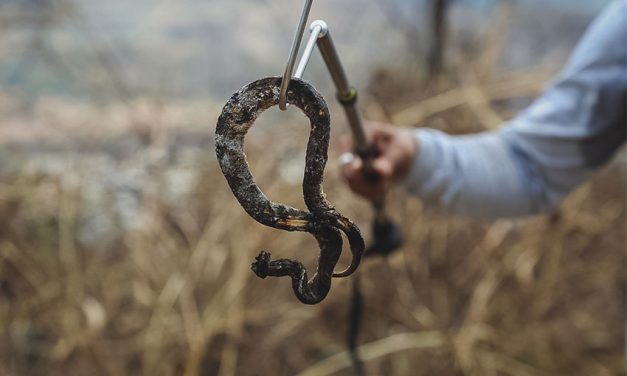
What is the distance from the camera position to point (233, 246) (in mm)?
1420

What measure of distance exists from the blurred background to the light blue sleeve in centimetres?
42

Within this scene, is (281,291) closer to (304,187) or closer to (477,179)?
(477,179)

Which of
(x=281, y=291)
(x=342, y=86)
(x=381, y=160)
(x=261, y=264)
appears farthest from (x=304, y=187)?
(x=281, y=291)

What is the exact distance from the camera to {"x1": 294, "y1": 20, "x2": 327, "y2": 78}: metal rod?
32cm

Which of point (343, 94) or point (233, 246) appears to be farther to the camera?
point (233, 246)

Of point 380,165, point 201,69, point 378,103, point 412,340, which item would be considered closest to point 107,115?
point 201,69

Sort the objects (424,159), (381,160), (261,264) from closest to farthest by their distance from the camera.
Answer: (261,264) < (381,160) < (424,159)

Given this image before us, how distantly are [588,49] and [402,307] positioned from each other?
73 cm

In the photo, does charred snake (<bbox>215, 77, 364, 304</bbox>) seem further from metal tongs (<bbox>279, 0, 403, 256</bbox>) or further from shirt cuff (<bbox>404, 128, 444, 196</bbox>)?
shirt cuff (<bbox>404, 128, 444, 196</bbox>)

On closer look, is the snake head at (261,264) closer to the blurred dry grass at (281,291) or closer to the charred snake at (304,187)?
the charred snake at (304,187)

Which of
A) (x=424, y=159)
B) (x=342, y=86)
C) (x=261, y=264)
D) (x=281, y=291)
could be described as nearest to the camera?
(x=261, y=264)

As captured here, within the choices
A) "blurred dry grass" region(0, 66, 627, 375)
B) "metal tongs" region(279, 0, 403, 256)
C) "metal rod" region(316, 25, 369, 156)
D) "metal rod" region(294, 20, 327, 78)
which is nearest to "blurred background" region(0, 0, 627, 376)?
"blurred dry grass" region(0, 66, 627, 375)

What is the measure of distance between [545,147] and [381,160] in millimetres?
316

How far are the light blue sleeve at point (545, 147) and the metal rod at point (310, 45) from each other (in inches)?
25.1
